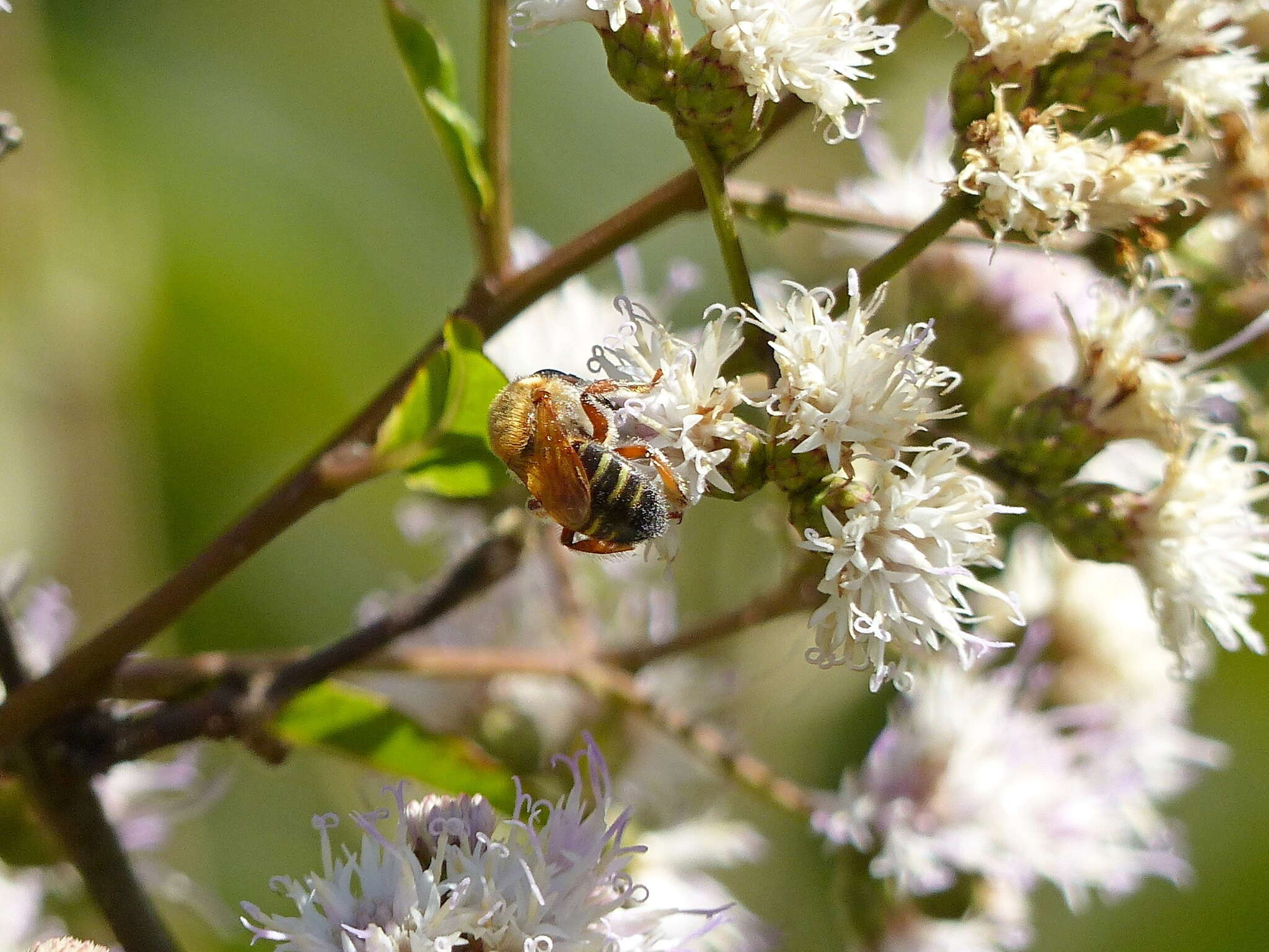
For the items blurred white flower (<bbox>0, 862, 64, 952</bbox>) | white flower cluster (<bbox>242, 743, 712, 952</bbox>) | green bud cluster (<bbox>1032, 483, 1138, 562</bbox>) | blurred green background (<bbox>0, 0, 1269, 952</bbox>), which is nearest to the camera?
white flower cluster (<bbox>242, 743, 712, 952</bbox>)

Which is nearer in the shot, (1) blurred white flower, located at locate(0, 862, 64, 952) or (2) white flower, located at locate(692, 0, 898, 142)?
(2) white flower, located at locate(692, 0, 898, 142)

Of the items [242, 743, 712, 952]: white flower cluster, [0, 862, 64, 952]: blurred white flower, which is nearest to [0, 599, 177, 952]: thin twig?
[242, 743, 712, 952]: white flower cluster

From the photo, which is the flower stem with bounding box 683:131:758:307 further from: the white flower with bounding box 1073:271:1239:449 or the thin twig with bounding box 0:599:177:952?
the thin twig with bounding box 0:599:177:952

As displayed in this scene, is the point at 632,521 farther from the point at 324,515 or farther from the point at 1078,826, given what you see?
the point at 324,515

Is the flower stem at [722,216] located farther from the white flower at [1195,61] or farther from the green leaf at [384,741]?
the green leaf at [384,741]

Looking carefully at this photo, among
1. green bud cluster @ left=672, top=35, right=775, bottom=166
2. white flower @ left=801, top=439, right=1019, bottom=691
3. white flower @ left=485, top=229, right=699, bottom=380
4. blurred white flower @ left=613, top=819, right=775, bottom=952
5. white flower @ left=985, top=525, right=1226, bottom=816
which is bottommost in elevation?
white flower @ left=985, top=525, right=1226, bottom=816

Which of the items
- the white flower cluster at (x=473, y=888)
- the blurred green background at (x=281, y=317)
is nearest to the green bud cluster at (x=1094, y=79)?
the white flower cluster at (x=473, y=888)
